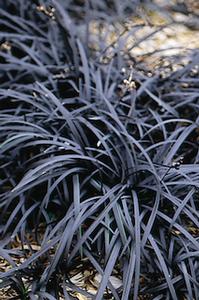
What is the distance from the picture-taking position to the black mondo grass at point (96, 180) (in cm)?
224

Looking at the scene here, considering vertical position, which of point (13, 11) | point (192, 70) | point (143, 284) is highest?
point (13, 11)

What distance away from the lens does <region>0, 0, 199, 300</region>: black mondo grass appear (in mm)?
2240

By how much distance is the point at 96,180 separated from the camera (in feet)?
8.38

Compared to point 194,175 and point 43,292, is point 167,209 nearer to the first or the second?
point 194,175

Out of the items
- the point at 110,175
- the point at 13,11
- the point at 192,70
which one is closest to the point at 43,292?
the point at 110,175

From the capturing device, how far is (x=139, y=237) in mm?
2221

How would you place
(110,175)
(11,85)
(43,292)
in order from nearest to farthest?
(43,292) < (110,175) < (11,85)

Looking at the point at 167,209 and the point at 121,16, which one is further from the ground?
the point at 121,16

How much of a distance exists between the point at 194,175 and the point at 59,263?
0.75 m

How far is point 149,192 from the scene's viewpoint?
249 centimetres

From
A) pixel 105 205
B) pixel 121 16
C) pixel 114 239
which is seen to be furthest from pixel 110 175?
pixel 121 16

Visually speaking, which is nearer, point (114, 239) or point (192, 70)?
point (114, 239)

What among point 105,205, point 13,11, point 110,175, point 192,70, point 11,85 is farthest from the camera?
point 13,11

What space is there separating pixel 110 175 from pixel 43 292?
0.66 meters
